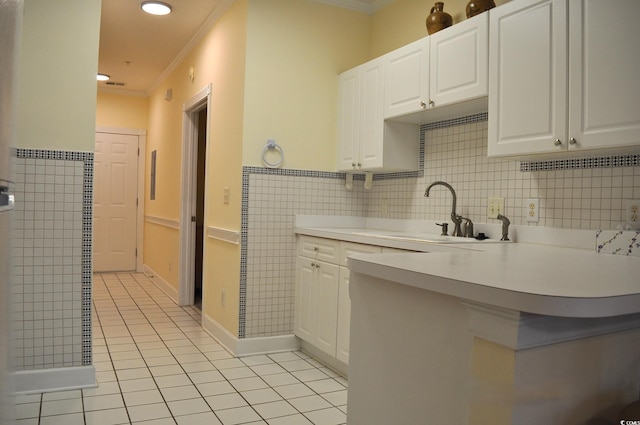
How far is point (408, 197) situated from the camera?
3578mm

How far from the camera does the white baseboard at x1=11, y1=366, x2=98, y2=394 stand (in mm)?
2734

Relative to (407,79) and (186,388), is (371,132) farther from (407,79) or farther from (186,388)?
(186,388)

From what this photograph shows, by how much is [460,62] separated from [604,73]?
2.82 feet

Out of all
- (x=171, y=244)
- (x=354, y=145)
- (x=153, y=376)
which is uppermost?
(x=354, y=145)

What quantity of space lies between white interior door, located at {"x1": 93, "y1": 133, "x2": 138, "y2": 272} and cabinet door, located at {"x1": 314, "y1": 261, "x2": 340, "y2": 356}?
15.8 feet

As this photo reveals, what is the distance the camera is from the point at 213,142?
13.9 feet

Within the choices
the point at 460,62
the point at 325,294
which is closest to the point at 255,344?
the point at 325,294

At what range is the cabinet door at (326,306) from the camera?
315cm

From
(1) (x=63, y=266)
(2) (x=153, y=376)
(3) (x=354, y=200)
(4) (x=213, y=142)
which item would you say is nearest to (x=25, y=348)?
(1) (x=63, y=266)

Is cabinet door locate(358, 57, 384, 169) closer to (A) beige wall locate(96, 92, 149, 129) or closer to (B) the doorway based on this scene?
(B) the doorway

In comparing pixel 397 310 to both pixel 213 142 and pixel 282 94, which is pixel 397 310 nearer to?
pixel 282 94

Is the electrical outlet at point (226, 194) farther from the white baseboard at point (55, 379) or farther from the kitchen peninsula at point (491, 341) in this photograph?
the kitchen peninsula at point (491, 341)

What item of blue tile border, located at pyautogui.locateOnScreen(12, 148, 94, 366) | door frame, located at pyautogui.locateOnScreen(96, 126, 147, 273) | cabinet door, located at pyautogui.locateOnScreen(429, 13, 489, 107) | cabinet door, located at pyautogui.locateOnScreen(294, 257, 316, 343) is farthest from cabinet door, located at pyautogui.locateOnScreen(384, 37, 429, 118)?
door frame, located at pyautogui.locateOnScreen(96, 126, 147, 273)

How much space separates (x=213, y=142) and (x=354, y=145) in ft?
4.29
